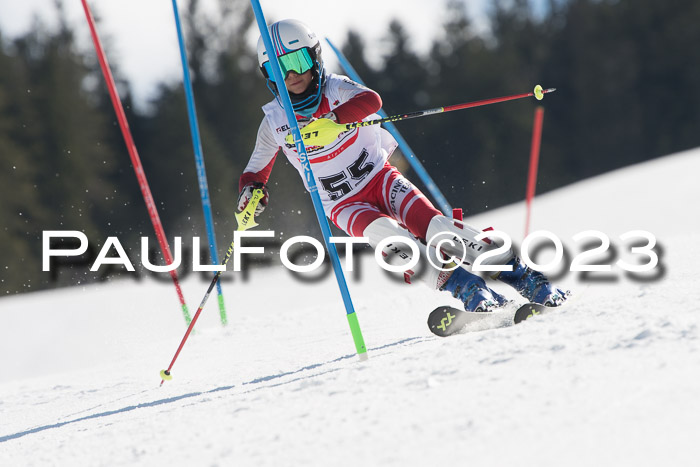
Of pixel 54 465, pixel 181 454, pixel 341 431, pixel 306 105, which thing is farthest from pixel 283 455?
pixel 306 105

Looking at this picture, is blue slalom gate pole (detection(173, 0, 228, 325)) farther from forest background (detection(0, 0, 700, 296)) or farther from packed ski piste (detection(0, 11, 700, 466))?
forest background (detection(0, 0, 700, 296))

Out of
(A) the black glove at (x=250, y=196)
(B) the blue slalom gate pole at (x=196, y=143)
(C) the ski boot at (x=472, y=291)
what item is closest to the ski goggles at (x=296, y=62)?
(A) the black glove at (x=250, y=196)

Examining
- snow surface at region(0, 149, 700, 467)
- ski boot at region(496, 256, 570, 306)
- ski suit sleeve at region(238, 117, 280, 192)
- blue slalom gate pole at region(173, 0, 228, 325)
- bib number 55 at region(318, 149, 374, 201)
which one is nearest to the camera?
snow surface at region(0, 149, 700, 467)

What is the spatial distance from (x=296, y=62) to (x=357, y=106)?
396 millimetres

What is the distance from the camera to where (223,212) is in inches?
1003

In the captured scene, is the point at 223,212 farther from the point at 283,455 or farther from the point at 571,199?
the point at 283,455

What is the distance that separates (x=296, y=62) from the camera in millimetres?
3631

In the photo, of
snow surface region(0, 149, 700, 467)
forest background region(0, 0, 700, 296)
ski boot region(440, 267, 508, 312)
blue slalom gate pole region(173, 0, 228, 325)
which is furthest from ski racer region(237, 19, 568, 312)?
forest background region(0, 0, 700, 296)

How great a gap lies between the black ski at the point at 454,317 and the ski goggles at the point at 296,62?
136 cm

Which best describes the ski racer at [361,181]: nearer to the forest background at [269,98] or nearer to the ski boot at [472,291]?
the ski boot at [472,291]

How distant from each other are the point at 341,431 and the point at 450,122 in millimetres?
28274

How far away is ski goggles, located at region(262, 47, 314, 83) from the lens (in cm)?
362

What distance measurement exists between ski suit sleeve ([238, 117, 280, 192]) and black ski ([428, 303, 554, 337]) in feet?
4.56

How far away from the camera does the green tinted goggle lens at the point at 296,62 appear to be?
3625mm
